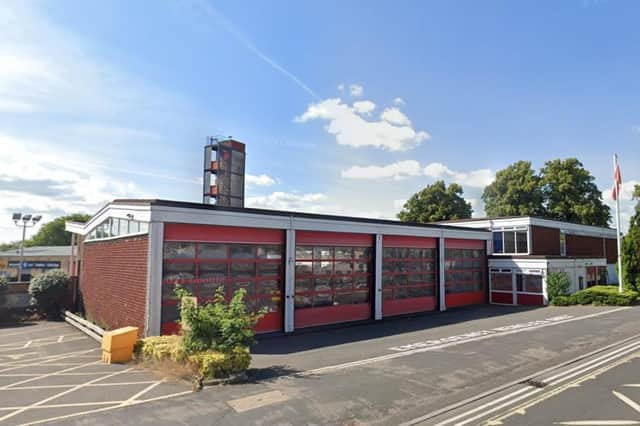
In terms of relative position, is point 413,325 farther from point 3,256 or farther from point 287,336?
point 3,256

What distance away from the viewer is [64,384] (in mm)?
10047

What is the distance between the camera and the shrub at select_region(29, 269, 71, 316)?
2355 centimetres

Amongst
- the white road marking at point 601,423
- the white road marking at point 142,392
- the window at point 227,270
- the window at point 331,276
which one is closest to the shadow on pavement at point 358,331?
the window at point 331,276

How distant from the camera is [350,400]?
8523 mm

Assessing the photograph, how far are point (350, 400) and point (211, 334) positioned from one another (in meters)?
3.98

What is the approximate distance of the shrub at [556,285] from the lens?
2557cm

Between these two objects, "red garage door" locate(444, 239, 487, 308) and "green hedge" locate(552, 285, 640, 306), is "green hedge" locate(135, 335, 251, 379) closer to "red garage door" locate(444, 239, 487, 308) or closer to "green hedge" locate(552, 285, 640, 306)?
"red garage door" locate(444, 239, 487, 308)

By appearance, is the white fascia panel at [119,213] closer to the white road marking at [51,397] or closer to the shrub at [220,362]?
the white road marking at [51,397]

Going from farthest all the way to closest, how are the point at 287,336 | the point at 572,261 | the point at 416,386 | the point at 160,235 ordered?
the point at 572,261, the point at 287,336, the point at 160,235, the point at 416,386

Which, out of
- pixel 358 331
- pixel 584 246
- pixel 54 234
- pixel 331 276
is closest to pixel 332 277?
pixel 331 276

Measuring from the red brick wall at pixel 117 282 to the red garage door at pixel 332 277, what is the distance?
6.11m

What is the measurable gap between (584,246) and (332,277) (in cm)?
2713

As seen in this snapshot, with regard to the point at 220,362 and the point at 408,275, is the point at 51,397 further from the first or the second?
the point at 408,275

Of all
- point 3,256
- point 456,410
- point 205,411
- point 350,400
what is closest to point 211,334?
point 205,411
